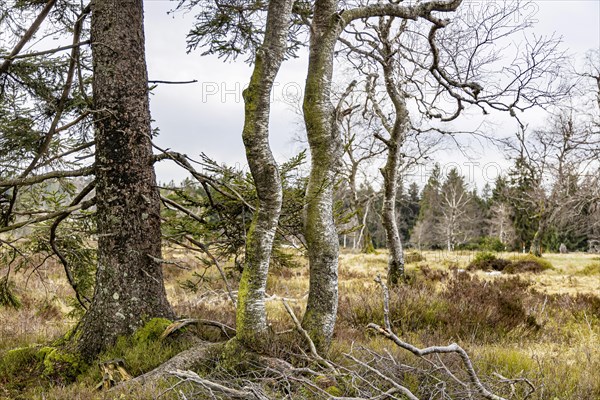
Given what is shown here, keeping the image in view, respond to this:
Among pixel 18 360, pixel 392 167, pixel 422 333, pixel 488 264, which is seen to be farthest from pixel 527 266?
pixel 18 360

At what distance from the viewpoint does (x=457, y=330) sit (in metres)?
6.12

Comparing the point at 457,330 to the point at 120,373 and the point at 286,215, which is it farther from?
the point at 120,373

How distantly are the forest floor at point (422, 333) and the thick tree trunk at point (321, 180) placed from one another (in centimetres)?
40

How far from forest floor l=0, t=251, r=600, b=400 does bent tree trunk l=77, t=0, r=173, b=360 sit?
336 millimetres

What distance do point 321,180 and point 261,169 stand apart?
76 cm

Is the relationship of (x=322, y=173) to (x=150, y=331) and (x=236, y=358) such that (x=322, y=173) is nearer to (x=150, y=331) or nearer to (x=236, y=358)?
(x=236, y=358)

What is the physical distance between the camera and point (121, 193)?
418 cm

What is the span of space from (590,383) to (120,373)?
4147mm

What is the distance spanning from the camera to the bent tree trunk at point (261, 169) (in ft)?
11.0

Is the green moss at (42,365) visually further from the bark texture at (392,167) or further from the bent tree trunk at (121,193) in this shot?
the bark texture at (392,167)

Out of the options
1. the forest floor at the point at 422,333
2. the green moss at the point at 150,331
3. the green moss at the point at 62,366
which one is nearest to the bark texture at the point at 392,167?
the forest floor at the point at 422,333

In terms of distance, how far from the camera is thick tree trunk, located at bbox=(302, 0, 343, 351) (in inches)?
152

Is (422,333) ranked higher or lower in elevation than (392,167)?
lower

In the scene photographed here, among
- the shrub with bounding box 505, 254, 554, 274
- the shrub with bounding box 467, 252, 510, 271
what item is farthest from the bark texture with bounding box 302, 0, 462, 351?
the shrub with bounding box 467, 252, 510, 271
